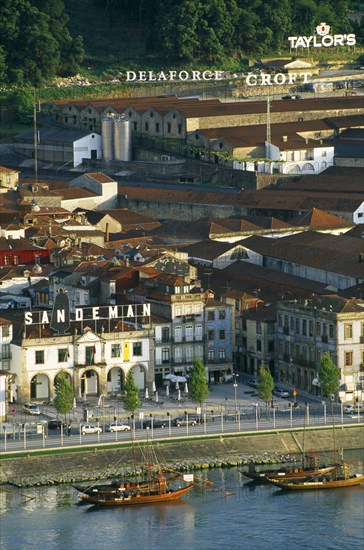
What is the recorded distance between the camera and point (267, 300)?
407ft

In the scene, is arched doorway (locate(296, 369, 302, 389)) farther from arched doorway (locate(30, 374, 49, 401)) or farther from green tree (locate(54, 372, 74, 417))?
green tree (locate(54, 372, 74, 417))

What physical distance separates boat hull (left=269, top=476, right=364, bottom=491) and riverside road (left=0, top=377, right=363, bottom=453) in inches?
215

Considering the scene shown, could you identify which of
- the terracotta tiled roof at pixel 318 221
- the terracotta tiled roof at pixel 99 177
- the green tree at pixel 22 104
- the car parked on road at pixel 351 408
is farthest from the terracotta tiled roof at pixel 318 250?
the green tree at pixel 22 104

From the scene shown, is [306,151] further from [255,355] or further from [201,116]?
[255,355]

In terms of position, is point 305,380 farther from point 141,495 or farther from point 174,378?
point 141,495

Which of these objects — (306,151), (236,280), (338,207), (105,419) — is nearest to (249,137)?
(306,151)

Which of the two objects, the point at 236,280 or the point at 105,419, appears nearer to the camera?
the point at 105,419

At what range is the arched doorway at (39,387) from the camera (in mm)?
112938

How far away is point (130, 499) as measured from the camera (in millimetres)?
100375

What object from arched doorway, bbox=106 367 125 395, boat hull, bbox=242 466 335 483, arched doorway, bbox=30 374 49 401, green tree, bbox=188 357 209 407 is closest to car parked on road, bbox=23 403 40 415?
arched doorway, bbox=30 374 49 401

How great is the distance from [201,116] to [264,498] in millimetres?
83905

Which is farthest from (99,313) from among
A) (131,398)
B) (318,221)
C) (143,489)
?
(318,221)

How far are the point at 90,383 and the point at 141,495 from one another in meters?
14.4

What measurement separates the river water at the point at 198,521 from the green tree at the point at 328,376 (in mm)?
10260
